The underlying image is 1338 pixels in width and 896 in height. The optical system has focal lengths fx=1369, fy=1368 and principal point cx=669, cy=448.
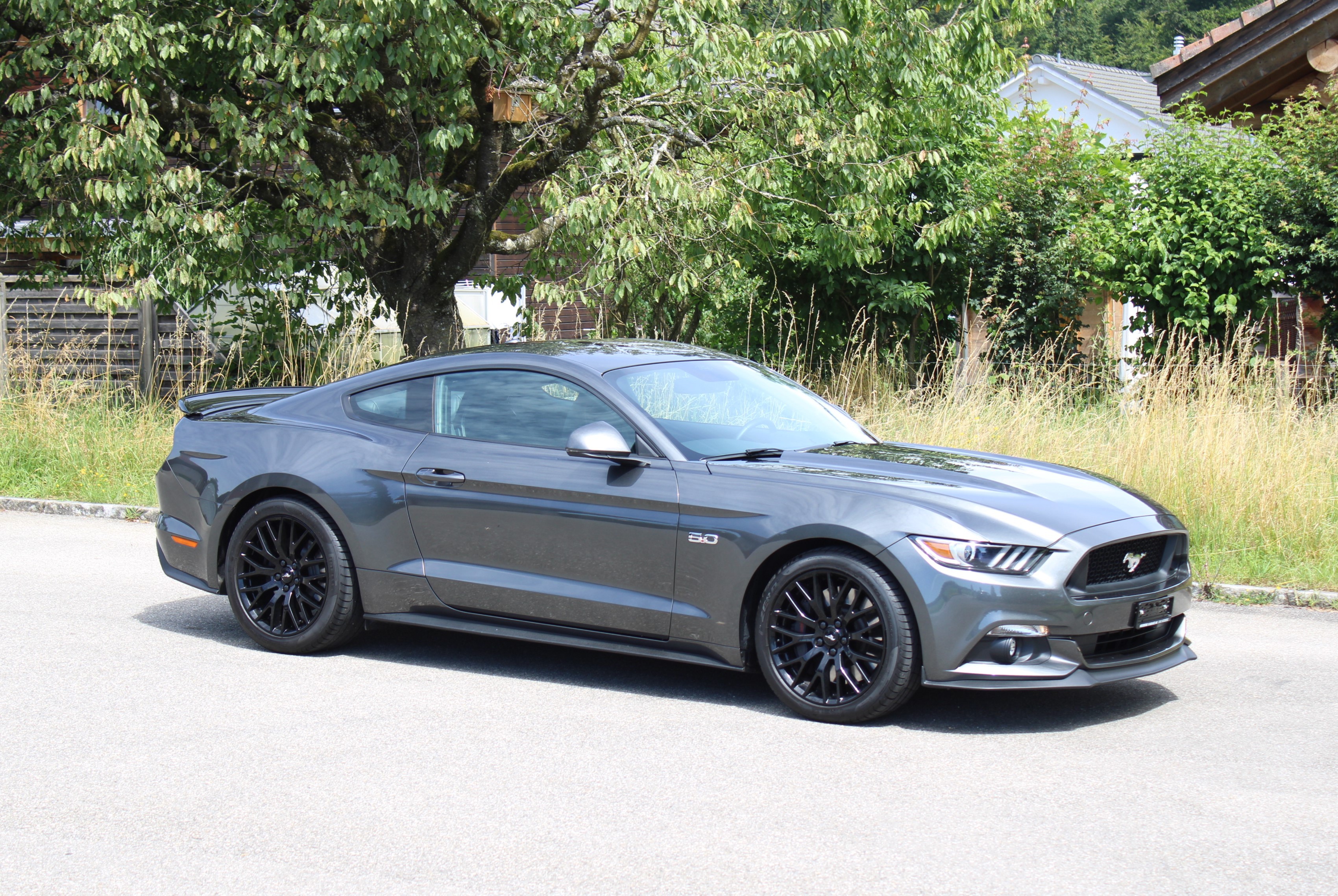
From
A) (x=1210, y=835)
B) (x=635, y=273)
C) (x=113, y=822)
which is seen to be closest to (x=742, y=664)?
(x=1210, y=835)

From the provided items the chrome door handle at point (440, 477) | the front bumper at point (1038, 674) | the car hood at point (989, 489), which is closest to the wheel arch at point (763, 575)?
the car hood at point (989, 489)

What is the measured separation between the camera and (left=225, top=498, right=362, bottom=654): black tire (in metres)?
6.60

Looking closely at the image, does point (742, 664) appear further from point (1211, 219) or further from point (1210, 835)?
point (1211, 219)

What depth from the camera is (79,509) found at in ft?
39.2

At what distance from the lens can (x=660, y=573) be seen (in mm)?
5836

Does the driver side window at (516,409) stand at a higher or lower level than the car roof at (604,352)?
lower

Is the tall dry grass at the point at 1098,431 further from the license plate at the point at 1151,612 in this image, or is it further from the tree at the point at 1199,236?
the license plate at the point at 1151,612

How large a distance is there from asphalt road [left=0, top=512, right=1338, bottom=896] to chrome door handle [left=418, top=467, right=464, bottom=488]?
910 millimetres

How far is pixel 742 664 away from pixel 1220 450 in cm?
526

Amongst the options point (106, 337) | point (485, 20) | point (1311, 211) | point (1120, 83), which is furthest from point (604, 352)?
point (1120, 83)

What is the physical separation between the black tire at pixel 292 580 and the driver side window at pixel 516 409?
805 mm

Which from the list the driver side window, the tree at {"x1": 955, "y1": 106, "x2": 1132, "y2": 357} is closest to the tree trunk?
the tree at {"x1": 955, "y1": 106, "x2": 1132, "y2": 357}

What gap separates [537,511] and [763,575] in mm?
1082

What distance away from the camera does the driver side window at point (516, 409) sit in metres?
6.23
